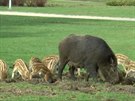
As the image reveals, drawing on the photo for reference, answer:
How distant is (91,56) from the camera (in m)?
15.3

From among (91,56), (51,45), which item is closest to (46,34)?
(51,45)

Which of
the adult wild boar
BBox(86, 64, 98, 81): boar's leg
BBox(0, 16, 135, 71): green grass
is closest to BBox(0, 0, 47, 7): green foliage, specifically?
BBox(0, 16, 135, 71): green grass

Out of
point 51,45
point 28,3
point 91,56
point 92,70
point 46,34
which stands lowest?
point 28,3

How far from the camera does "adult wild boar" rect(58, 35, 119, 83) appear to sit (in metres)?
15.1

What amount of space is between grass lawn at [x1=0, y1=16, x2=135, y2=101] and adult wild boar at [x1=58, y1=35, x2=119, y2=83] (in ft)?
1.30

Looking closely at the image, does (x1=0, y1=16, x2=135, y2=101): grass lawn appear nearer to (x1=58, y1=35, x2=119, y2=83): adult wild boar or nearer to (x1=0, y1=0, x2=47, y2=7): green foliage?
(x1=58, y1=35, x2=119, y2=83): adult wild boar

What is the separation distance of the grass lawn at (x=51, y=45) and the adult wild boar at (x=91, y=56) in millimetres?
395

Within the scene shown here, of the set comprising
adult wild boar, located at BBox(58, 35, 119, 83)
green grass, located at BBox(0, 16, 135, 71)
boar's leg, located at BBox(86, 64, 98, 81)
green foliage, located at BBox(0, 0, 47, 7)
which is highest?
adult wild boar, located at BBox(58, 35, 119, 83)

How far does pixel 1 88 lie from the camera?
1405cm

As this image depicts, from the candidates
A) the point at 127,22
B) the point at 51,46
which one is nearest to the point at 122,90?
the point at 51,46

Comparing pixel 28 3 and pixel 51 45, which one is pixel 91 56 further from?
pixel 28 3

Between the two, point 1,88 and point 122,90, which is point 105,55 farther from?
point 1,88

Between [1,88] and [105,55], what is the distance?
2948 millimetres

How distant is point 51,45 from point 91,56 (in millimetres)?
12345
